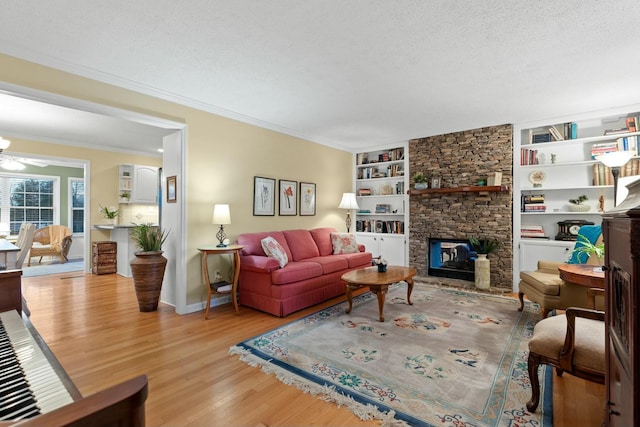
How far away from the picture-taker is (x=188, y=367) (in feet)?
7.94

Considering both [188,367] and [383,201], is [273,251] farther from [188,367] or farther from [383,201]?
[383,201]

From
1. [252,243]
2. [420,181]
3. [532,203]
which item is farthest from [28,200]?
[532,203]

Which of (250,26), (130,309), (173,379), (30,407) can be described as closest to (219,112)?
(250,26)

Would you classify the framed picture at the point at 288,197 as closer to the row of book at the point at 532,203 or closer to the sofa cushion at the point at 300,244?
the sofa cushion at the point at 300,244

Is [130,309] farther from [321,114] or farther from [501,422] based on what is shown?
[501,422]

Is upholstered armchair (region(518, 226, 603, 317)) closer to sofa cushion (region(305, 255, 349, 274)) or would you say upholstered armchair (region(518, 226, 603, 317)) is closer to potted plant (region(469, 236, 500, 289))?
potted plant (region(469, 236, 500, 289))

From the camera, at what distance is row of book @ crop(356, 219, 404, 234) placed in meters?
6.14

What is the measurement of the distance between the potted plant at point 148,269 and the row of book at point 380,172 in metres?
4.33

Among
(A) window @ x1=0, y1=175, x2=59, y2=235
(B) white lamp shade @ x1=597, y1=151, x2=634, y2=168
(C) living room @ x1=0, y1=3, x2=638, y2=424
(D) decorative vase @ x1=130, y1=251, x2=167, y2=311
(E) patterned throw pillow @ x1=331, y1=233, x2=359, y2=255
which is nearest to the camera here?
→ (C) living room @ x1=0, y1=3, x2=638, y2=424

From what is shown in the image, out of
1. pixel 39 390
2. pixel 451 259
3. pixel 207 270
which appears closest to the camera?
pixel 39 390

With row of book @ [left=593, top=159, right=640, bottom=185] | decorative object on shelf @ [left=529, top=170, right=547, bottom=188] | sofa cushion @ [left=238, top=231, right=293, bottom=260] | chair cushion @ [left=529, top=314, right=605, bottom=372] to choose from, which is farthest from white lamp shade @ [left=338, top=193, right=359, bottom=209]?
chair cushion @ [left=529, top=314, right=605, bottom=372]

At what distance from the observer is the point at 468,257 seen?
17.5 ft

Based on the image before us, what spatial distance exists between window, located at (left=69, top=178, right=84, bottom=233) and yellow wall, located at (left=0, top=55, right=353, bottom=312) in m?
2.71

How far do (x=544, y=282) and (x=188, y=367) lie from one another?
3.52 metres
